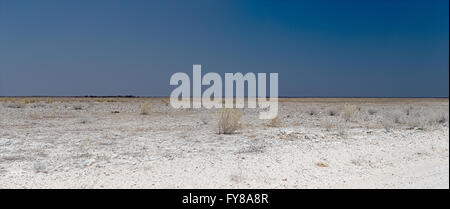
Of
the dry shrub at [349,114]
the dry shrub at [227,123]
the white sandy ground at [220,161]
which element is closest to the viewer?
the white sandy ground at [220,161]

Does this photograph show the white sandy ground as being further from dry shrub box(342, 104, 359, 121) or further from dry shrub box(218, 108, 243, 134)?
dry shrub box(342, 104, 359, 121)

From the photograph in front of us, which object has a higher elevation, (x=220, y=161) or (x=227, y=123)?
(x=227, y=123)

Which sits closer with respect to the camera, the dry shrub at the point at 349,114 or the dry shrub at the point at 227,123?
the dry shrub at the point at 227,123

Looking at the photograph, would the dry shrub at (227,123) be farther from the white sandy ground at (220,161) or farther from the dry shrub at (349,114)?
the dry shrub at (349,114)

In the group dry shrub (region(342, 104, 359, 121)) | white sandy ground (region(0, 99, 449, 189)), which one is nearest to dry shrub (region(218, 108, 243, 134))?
white sandy ground (region(0, 99, 449, 189))

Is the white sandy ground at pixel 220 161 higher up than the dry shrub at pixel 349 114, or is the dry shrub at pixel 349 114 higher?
the dry shrub at pixel 349 114

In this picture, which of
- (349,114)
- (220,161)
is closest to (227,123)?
(220,161)

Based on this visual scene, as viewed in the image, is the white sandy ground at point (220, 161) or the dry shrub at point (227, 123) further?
the dry shrub at point (227, 123)

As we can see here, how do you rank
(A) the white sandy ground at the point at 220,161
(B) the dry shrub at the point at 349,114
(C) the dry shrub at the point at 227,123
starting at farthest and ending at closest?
(B) the dry shrub at the point at 349,114, (C) the dry shrub at the point at 227,123, (A) the white sandy ground at the point at 220,161

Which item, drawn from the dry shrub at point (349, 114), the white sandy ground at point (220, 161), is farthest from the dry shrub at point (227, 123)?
the dry shrub at point (349, 114)

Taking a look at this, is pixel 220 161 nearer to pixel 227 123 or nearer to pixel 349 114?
pixel 227 123

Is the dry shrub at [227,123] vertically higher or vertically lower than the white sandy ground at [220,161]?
higher

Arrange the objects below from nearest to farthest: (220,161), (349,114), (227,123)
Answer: (220,161) → (227,123) → (349,114)
